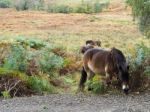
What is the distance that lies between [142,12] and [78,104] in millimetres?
3622

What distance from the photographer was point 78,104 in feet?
39.5

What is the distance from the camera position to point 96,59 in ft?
46.1

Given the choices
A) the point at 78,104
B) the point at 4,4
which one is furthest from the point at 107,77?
the point at 4,4

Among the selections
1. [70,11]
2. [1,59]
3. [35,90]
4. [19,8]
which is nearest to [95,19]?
[70,11]

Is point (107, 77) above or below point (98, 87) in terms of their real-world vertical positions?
above

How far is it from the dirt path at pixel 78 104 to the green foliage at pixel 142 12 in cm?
233

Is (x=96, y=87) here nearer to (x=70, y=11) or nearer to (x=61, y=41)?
(x=61, y=41)

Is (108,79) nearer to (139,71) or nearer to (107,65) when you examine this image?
(107,65)

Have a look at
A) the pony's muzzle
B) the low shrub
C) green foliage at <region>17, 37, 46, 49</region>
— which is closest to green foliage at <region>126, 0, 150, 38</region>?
the pony's muzzle

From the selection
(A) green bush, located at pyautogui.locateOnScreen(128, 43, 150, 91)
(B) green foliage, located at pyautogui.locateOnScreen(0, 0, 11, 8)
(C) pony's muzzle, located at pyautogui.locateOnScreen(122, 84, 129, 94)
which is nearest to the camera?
(C) pony's muzzle, located at pyautogui.locateOnScreen(122, 84, 129, 94)

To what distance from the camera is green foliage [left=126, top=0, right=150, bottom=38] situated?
14.2 metres

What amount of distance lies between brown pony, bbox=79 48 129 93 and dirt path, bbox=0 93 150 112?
22.7 inches

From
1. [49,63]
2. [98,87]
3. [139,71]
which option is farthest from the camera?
[49,63]

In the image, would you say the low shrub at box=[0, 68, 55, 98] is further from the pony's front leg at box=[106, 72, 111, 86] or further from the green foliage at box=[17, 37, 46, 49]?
the green foliage at box=[17, 37, 46, 49]
